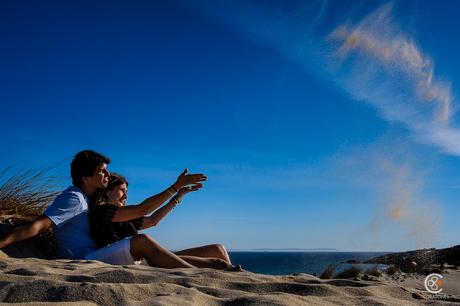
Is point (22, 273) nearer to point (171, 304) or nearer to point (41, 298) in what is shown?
point (41, 298)

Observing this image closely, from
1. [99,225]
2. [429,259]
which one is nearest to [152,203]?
[99,225]

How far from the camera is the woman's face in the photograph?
5348mm

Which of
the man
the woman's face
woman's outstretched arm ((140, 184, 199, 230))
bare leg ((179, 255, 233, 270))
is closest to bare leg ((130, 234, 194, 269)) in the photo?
bare leg ((179, 255, 233, 270))

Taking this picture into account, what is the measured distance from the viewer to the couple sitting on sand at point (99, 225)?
14.3 ft

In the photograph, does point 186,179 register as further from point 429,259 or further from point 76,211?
point 429,259

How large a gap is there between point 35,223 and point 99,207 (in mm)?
637

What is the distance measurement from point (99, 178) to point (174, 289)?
2491mm

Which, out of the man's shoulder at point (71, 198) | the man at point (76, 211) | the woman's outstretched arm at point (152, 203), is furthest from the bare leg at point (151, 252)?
the man's shoulder at point (71, 198)

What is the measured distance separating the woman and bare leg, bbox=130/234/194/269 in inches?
0.9

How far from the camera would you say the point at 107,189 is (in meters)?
5.32

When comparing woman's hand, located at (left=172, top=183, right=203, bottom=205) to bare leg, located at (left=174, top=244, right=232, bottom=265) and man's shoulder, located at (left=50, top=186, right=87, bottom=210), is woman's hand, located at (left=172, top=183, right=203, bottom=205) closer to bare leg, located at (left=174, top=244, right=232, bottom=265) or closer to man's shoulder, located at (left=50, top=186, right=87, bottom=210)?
bare leg, located at (left=174, top=244, right=232, bottom=265)

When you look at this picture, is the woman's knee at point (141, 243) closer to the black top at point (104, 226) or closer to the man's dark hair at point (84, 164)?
the black top at point (104, 226)

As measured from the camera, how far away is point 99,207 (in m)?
4.71

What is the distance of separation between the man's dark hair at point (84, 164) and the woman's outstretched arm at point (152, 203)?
1.94 feet
